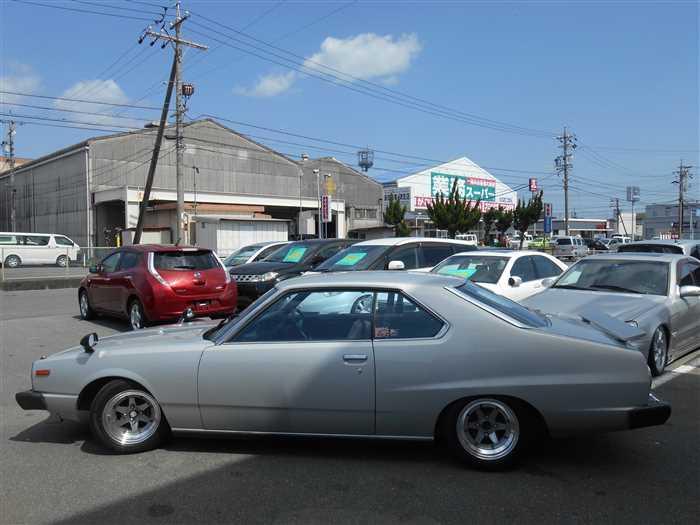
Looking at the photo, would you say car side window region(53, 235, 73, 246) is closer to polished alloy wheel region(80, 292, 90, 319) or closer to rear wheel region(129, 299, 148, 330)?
polished alloy wheel region(80, 292, 90, 319)

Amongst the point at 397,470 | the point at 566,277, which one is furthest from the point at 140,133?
the point at 397,470

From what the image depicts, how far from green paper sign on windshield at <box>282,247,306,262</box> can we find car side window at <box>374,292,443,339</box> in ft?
28.3

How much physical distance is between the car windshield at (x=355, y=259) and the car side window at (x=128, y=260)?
322 cm

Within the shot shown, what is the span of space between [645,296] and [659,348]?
2.49 feet

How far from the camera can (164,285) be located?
31.0 feet

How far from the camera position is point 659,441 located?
4582 millimetres

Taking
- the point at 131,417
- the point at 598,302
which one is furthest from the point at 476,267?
the point at 131,417

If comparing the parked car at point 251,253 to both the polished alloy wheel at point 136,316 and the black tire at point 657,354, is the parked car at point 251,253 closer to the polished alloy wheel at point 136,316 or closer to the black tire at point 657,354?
the polished alloy wheel at point 136,316

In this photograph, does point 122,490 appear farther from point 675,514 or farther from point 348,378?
point 675,514

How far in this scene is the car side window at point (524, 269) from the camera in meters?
9.36

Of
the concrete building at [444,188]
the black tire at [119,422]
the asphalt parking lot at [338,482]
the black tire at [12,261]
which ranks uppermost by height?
the concrete building at [444,188]

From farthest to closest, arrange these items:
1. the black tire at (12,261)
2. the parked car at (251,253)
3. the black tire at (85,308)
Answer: the black tire at (12,261)
the parked car at (251,253)
the black tire at (85,308)

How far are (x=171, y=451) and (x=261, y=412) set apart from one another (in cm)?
87

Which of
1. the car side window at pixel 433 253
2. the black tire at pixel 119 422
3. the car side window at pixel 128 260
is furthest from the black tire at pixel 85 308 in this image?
the black tire at pixel 119 422
